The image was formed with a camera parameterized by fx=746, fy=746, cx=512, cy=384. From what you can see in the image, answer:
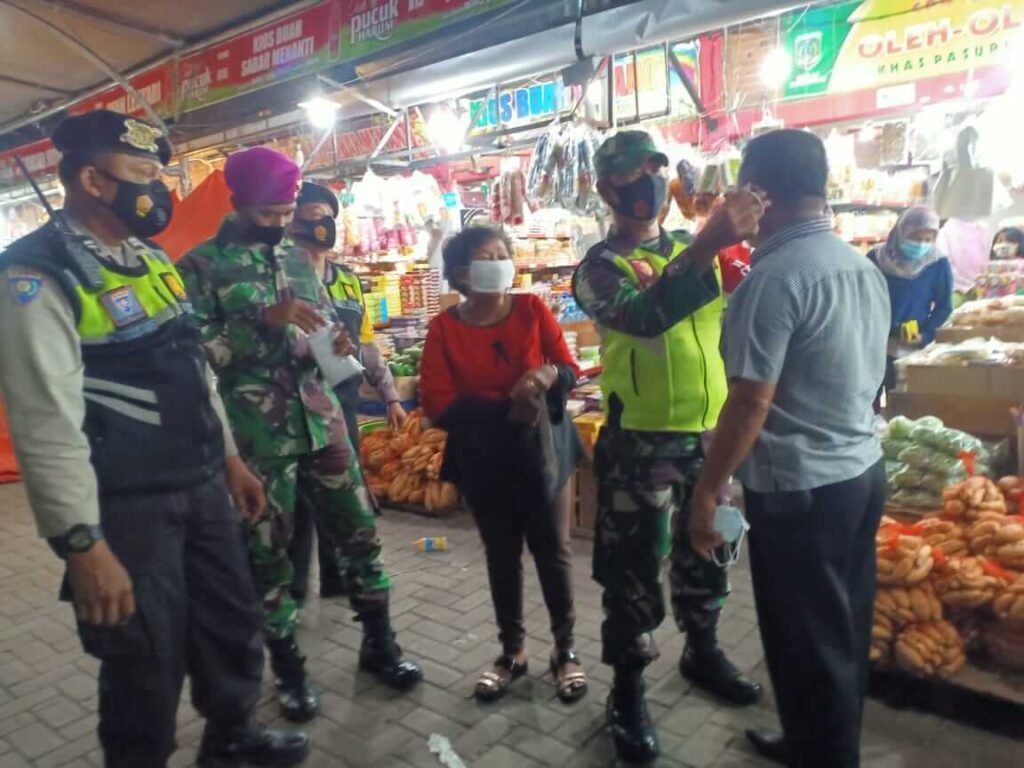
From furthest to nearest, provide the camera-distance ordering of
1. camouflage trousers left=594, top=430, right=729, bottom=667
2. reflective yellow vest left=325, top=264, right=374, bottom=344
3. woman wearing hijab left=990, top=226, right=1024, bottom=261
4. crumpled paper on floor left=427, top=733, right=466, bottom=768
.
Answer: woman wearing hijab left=990, top=226, right=1024, bottom=261 < reflective yellow vest left=325, top=264, right=374, bottom=344 < crumpled paper on floor left=427, top=733, right=466, bottom=768 < camouflage trousers left=594, top=430, right=729, bottom=667

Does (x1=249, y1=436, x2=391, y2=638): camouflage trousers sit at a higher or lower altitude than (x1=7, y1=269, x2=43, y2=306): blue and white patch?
lower

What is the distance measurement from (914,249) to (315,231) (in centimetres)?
351

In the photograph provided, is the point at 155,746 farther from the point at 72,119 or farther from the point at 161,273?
the point at 72,119

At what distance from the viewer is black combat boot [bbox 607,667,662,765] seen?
2.38m

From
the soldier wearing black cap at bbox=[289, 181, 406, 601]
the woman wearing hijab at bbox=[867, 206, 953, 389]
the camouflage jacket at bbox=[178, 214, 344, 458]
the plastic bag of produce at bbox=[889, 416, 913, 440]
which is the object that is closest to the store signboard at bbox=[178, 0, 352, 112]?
the soldier wearing black cap at bbox=[289, 181, 406, 601]

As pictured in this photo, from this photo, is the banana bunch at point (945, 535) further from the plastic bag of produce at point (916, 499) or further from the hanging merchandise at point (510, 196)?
the hanging merchandise at point (510, 196)

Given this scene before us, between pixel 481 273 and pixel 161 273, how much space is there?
1067 mm

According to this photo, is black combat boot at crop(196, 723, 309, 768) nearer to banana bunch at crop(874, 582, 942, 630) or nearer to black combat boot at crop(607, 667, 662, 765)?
black combat boot at crop(607, 667, 662, 765)

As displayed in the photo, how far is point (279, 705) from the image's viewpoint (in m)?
2.83

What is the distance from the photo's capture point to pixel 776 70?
16.9ft

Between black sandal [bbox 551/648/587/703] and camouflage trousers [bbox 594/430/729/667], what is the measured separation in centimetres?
39

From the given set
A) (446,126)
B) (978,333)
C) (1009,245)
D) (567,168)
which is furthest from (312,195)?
(1009,245)

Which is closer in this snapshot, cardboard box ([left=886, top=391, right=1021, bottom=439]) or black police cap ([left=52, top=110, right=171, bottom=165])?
black police cap ([left=52, top=110, right=171, bottom=165])

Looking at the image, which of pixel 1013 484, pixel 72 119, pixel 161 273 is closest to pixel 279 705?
pixel 161 273
